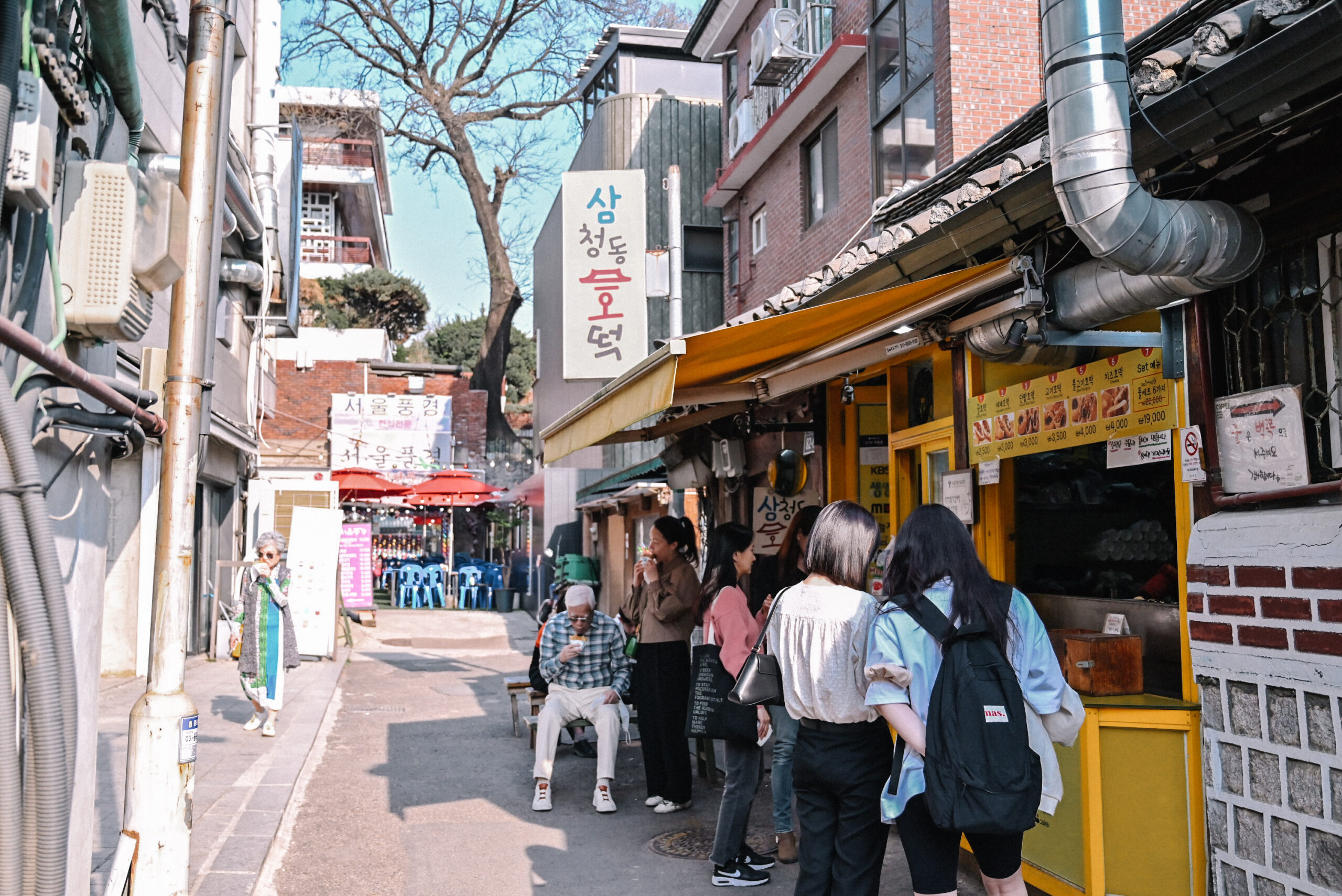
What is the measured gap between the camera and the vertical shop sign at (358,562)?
19594mm

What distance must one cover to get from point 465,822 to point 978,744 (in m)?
4.72

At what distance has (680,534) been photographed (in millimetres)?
7723

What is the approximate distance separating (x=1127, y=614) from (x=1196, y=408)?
1410 mm

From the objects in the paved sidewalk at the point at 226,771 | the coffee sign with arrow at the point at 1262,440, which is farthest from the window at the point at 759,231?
the coffee sign with arrow at the point at 1262,440

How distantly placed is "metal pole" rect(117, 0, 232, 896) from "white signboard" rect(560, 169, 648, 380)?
307 inches

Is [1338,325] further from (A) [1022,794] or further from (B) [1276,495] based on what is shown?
(A) [1022,794]

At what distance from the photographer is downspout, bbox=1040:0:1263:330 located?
3770 millimetres

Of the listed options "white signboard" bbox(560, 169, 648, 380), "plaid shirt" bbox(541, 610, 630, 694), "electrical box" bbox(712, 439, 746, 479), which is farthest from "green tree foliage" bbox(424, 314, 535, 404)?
"plaid shirt" bbox(541, 610, 630, 694)

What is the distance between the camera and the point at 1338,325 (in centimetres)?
398

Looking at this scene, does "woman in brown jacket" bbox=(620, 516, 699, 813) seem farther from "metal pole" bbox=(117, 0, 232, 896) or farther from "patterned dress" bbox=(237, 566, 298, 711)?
"patterned dress" bbox=(237, 566, 298, 711)

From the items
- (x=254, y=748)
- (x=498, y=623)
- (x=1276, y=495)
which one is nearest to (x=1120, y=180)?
(x=1276, y=495)

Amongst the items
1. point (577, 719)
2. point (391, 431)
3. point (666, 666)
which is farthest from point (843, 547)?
point (391, 431)

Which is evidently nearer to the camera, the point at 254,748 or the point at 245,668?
the point at 254,748

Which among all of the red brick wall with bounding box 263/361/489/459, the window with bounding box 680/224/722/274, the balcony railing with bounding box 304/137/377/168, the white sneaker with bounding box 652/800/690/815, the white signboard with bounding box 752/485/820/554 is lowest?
the white sneaker with bounding box 652/800/690/815
